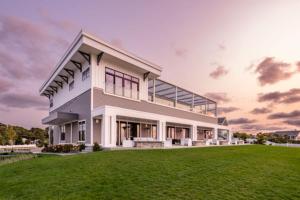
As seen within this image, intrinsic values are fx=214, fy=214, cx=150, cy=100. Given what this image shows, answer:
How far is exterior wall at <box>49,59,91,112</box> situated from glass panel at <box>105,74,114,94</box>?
1.41m

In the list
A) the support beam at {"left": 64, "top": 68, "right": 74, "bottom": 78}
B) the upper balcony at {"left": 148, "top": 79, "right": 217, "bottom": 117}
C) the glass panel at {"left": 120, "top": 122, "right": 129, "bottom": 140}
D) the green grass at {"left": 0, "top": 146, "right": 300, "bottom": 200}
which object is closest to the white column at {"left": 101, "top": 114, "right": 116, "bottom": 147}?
the glass panel at {"left": 120, "top": 122, "right": 129, "bottom": 140}

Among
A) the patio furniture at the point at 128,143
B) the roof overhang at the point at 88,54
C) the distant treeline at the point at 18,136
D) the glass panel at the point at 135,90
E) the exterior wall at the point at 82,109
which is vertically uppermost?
the roof overhang at the point at 88,54

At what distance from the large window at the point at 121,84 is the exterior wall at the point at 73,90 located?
5.59 ft

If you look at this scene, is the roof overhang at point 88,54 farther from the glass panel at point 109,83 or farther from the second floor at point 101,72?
the glass panel at point 109,83

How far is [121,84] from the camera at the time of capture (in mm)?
18703

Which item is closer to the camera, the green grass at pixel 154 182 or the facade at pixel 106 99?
the green grass at pixel 154 182

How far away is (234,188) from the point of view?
5.51m

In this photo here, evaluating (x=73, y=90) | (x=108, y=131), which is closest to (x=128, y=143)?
(x=108, y=131)

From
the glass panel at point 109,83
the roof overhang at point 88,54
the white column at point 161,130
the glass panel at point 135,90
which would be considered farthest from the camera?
the glass panel at point 135,90

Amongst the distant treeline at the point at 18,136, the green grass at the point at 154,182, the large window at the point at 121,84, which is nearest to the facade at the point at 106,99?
the large window at the point at 121,84

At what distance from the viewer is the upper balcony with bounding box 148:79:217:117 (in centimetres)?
2570

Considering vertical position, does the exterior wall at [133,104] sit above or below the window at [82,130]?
above

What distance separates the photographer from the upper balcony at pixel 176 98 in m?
25.7

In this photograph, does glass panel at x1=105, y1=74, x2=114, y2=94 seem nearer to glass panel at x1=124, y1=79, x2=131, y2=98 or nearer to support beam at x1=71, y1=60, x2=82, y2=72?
glass panel at x1=124, y1=79, x2=131, y2=98
